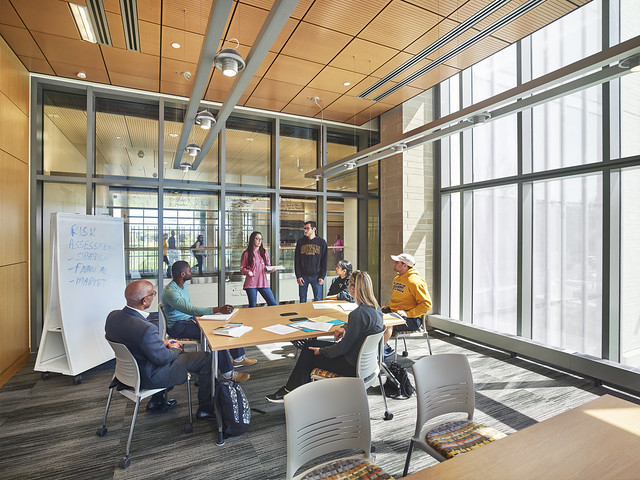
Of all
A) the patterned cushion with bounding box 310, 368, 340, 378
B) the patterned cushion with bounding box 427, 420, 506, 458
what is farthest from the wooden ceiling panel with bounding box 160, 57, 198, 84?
the patterned cushion with bounding box 427, 420, 506, 458

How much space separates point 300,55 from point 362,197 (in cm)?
308

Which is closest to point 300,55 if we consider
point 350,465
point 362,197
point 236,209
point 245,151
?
point 245,151

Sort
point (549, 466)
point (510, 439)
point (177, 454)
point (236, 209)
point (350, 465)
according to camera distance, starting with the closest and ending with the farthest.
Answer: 1. point (549, 466)
2. point (510, 439)
3. point (350, 465)
4. point (177, 454)
5. point (236, 209)

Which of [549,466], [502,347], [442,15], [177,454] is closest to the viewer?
[549,466]

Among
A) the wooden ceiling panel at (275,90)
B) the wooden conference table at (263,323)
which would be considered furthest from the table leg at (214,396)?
the wooden ceiling panel at (275,90)

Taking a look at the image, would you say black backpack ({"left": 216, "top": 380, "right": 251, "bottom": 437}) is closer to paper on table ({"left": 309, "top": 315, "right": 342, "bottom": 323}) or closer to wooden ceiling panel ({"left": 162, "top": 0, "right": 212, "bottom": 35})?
paper on table ({"left": 309, "top": 315, "right": 342, "bottom": 323})

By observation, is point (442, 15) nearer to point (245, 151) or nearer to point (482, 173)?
point (482, 173)

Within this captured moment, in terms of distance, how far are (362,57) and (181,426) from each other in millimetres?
4297

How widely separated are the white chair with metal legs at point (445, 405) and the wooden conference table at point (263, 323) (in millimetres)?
1162

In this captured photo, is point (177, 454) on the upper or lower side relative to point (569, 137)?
lower

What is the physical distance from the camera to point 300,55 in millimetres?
4062

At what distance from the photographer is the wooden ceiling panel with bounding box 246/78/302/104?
15.7 feet

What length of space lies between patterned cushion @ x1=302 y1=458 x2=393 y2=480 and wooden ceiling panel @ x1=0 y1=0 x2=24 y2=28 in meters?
4.52

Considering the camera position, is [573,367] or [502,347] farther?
[502,347]
